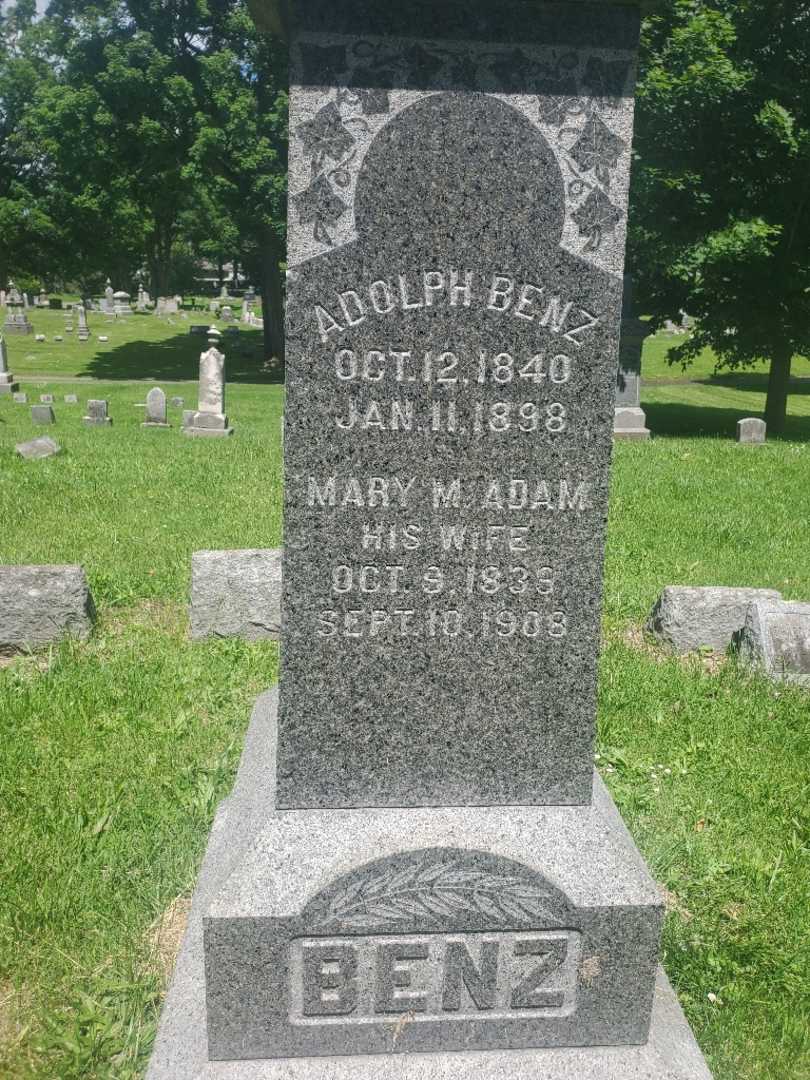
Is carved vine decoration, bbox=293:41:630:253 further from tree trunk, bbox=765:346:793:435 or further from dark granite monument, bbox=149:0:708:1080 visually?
tree trunk, bbox=765:346:793:435

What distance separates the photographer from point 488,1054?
9.24ft

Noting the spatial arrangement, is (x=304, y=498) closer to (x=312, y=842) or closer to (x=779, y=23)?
(x=312, y=842)

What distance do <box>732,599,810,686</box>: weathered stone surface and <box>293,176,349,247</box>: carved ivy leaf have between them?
4493mm

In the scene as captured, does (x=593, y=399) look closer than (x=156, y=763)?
Yes

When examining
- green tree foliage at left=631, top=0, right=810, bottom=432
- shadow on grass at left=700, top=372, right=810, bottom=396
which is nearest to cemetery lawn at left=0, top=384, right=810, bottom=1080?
green tree foliage at left=631, top=0, right=810, bottom=432

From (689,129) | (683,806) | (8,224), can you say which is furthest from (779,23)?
(8,224)

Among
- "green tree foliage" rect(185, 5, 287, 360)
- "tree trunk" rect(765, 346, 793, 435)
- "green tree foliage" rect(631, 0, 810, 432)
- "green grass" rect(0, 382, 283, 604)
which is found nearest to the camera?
"green grass" rect(0, 382, 283, 604)

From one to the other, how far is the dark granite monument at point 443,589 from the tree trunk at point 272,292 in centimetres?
2618

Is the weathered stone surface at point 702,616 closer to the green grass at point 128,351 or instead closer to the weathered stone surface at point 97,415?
the weathered stone surface at point 97,415

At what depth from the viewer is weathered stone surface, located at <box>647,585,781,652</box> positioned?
21.2 ft

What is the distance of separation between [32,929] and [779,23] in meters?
20.1

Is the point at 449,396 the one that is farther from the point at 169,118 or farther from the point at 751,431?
the point at 169,118

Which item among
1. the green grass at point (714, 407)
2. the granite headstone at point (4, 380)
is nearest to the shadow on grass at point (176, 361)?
the granite headstone at point (4, 380)

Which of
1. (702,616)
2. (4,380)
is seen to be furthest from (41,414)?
(702,616)
